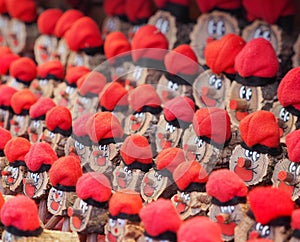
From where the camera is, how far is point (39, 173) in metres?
1.58

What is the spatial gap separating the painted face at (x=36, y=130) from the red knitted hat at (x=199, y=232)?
641mm

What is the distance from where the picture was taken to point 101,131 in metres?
1.58

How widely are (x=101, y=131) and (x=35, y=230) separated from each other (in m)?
0.29

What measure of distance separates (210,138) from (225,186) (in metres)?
0.23

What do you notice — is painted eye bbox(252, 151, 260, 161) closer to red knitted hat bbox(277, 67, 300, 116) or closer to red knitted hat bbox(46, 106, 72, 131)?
red knitted hat bbox(277, 67, 300, 116)

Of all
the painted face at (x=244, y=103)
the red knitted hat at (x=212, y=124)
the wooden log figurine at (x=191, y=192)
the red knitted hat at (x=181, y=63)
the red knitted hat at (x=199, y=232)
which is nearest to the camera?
the red knitted hat at (x=199, y=232)

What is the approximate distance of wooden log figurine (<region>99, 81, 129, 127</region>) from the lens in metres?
1.75

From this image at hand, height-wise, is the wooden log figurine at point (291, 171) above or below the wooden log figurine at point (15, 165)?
above

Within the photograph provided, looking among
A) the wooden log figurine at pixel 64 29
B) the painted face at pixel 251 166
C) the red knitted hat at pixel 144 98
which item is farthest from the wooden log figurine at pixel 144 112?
the wooden log figurine at pixel 64 29

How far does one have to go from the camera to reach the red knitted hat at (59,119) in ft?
5.62

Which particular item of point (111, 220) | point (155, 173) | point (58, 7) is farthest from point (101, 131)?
point (58, 7)

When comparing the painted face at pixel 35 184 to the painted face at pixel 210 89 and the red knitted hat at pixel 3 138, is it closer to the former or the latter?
the red knitted hat at pixel 3 138

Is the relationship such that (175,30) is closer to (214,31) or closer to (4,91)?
(214,31)

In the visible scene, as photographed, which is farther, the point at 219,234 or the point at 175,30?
the point at 175,30
